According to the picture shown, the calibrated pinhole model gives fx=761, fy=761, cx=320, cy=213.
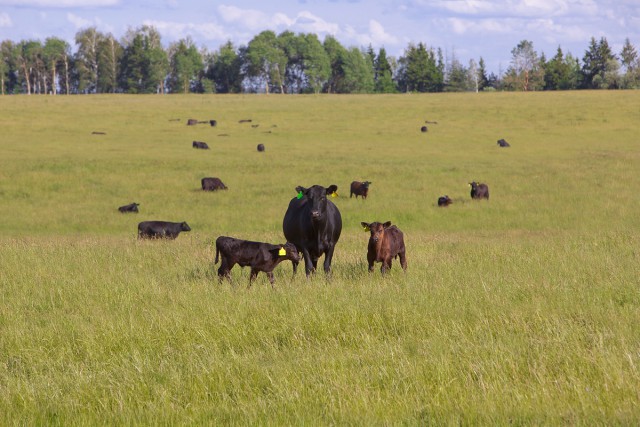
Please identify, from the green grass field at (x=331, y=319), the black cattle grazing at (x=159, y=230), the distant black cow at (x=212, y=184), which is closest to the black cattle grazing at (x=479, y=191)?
the green grass field at (x=331, y=319)

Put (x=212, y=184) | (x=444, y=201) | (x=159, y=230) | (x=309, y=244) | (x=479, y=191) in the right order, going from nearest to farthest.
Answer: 1. (x=309, y=244)
2. (x=159, y=230)
3. (x=444, y=201)
4. (x=479, y=191)
5. (x=212, y=184)

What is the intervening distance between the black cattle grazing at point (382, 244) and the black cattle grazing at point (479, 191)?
629 inches

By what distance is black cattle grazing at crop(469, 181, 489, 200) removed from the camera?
28.9 meters

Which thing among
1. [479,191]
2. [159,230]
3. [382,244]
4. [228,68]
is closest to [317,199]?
[382,244]

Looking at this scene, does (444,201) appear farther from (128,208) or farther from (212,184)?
(128,208)

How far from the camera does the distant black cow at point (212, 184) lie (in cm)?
3106

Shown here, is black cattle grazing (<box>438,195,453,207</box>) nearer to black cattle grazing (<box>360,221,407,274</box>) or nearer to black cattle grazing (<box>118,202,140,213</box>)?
black cattle grazing (<box>118,202,140,213</box>)

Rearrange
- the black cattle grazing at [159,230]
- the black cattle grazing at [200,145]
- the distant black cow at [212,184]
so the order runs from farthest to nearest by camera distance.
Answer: the black cattle grazing at [200,145], the distant black cow at [212,184], the black cattle grazing at [159,230]

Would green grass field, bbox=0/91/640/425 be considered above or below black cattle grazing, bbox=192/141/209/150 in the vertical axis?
below

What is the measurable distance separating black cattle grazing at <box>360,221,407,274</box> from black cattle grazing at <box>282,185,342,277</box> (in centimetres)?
82

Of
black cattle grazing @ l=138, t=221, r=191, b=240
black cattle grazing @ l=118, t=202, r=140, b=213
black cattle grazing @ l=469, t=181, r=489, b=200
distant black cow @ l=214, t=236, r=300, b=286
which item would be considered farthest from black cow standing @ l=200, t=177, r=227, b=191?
distant black cow @ l=214, t=236, r=300, b=286

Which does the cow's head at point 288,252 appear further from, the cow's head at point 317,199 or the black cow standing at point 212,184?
the black cow standing at point 212,184

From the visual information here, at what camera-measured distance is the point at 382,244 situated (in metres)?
13.2

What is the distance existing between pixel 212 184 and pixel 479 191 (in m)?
10.7
